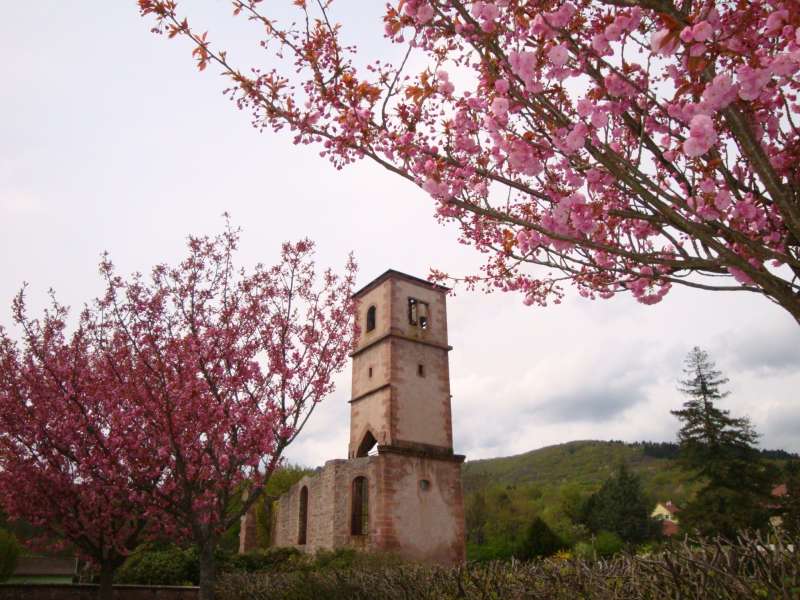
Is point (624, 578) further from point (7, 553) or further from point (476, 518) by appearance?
point (476, 518)

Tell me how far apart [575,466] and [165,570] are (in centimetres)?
9474

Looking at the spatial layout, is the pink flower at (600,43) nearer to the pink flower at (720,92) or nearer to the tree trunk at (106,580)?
the pink flower at (720,92)

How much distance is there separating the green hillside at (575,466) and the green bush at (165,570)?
2693 inches

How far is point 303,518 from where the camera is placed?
23.1 metres

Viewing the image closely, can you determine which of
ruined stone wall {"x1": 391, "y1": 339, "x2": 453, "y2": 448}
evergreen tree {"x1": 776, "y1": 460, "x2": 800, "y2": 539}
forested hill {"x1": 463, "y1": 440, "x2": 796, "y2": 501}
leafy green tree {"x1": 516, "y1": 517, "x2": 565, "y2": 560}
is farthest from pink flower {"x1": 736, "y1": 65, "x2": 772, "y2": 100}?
forested hill {"x1": 463, "y1": 440, "x2": 796, "y2": 501}

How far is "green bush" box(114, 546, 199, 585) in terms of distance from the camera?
57.0ft

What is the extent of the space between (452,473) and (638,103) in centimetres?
1881

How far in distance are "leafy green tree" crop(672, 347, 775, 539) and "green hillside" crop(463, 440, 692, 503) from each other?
50.6m

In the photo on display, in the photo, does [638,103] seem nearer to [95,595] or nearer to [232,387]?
[232,387]

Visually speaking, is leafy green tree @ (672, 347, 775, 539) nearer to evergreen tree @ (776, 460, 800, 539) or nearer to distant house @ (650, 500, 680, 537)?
evergreen tree @ (776, 460, 800, 539)

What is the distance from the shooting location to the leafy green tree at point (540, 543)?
2497cm

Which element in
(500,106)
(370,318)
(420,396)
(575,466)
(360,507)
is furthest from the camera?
(575,466)

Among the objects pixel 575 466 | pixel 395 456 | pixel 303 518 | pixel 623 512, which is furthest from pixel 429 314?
pixel 575 466

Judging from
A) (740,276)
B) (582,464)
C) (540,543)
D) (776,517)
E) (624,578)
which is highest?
(582,464)
